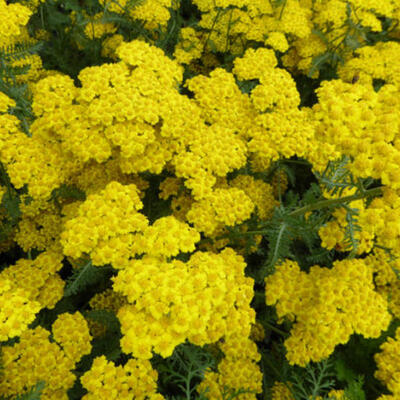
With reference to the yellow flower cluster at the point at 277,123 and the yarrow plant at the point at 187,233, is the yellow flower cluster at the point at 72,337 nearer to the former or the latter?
the yarrow plant at the point at 187,233

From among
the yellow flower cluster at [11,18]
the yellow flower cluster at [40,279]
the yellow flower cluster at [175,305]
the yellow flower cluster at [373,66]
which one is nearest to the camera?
the yellow flower cluster at [175,305]

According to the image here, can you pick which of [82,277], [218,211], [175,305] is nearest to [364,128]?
[218,211]

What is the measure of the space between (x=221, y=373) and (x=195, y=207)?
109cm

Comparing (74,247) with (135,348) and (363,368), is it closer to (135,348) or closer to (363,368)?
(135,348)

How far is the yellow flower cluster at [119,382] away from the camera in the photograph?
2.03m

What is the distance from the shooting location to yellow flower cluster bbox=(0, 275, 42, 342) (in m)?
1.98

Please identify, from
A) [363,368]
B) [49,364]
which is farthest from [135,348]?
[363,368]

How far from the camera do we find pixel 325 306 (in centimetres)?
234

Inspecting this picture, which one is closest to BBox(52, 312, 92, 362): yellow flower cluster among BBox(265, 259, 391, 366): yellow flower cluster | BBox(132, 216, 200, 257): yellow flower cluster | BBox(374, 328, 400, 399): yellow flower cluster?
BBox(132, 216, 200, 257): yellow flower cluster

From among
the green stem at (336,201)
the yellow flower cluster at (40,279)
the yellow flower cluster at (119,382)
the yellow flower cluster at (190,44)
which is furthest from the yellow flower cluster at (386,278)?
the yellow flower cluster at (190,44)

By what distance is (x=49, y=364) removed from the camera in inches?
83.2

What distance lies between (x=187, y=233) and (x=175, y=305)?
1.48 feet

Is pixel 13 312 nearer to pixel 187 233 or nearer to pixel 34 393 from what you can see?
pixel 34 393

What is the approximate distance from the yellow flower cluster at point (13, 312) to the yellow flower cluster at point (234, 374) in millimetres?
1103
